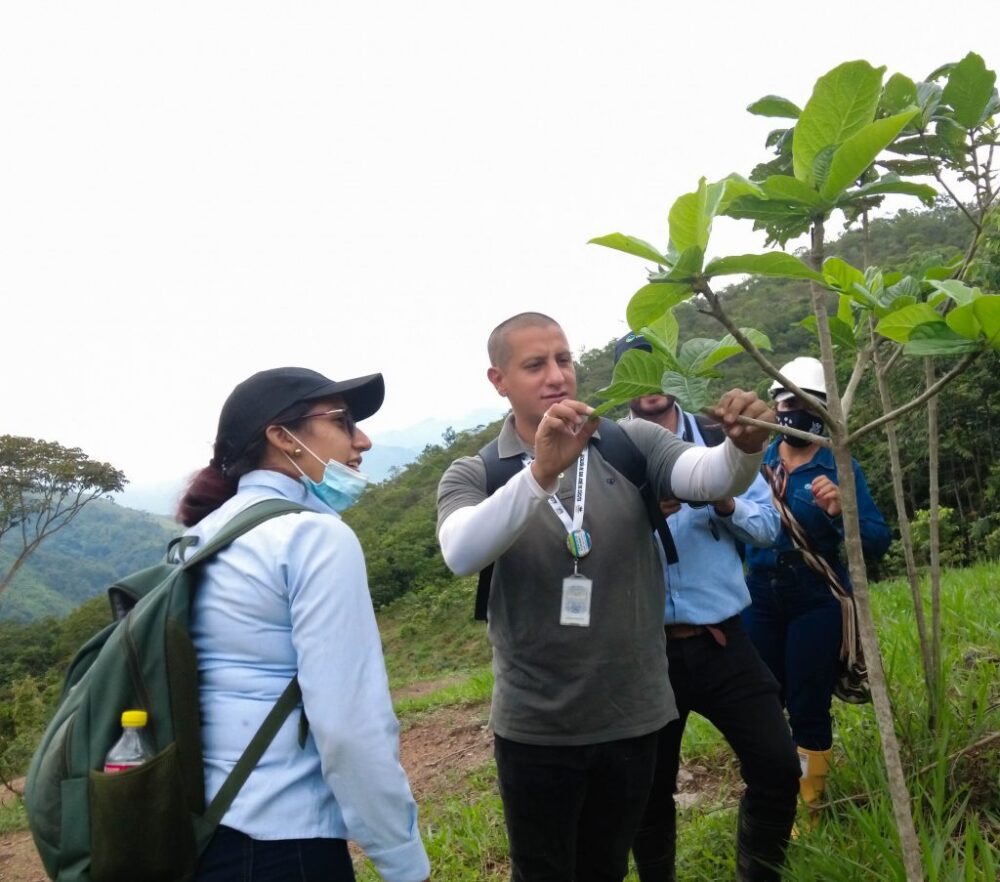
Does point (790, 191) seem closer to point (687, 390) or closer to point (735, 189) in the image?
point (735, 189)

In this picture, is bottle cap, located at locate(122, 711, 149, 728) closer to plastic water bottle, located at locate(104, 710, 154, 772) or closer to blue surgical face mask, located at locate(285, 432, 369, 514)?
plastic water bottle, located at locate(104, 710, 154, 772)

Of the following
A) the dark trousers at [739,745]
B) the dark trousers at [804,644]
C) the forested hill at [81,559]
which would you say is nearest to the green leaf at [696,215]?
the dark trousers at [739,745]

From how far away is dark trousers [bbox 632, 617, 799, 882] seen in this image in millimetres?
2158

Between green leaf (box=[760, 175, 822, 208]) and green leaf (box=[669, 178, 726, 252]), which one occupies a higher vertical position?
green leaf (box=[760, 175, 822, 208])

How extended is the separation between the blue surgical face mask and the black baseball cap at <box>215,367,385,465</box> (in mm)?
81

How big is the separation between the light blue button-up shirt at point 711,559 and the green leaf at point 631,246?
1348mm

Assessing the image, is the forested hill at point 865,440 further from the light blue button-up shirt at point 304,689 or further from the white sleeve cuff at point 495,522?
the light blue button-up shirt at point 304,689

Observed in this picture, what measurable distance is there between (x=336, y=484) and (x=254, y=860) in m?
0.78

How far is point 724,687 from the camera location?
225 cm

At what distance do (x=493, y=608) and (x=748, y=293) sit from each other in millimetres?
28795

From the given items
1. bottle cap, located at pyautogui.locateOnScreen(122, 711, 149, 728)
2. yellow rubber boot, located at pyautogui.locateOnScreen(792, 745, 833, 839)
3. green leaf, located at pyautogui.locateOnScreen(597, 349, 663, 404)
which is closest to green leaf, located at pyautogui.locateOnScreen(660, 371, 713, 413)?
green leaf, located at pyautogui.locateOnScreen(597, 349, 663, 404)

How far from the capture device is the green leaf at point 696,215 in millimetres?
1027

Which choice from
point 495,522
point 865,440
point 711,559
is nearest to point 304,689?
point 495,522

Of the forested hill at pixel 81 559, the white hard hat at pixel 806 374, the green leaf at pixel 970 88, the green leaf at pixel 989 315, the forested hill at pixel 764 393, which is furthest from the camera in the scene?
the forested hill at pixel 81 559
